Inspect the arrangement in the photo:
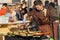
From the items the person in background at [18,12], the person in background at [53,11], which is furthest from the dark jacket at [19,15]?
the person in background at [53,11]

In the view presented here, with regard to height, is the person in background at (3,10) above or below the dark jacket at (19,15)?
above

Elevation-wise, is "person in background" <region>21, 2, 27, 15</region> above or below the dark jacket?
above

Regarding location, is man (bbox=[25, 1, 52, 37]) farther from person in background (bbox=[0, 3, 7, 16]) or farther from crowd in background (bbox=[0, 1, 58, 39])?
person in background (bbox=[0, 3, 7, 16])

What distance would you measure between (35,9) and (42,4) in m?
0.06

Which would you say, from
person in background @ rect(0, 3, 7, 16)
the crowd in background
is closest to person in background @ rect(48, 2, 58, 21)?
the crowd in background

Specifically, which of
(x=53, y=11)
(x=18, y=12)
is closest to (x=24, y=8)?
(x=18, y=12)

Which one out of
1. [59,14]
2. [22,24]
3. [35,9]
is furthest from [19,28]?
[59,14]

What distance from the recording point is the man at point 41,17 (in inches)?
46.2

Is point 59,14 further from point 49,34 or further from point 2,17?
point 2,17

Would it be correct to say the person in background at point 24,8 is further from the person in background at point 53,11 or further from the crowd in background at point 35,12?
the person in background at point 53,11

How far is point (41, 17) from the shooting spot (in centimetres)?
118

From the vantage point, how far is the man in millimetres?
1173

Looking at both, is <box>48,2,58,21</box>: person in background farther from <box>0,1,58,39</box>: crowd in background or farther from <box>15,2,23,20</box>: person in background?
<box>15,2,23,20</box>: person in background

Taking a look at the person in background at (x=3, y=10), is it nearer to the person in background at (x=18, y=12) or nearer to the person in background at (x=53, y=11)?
the person in background at (x=18, y=12)
